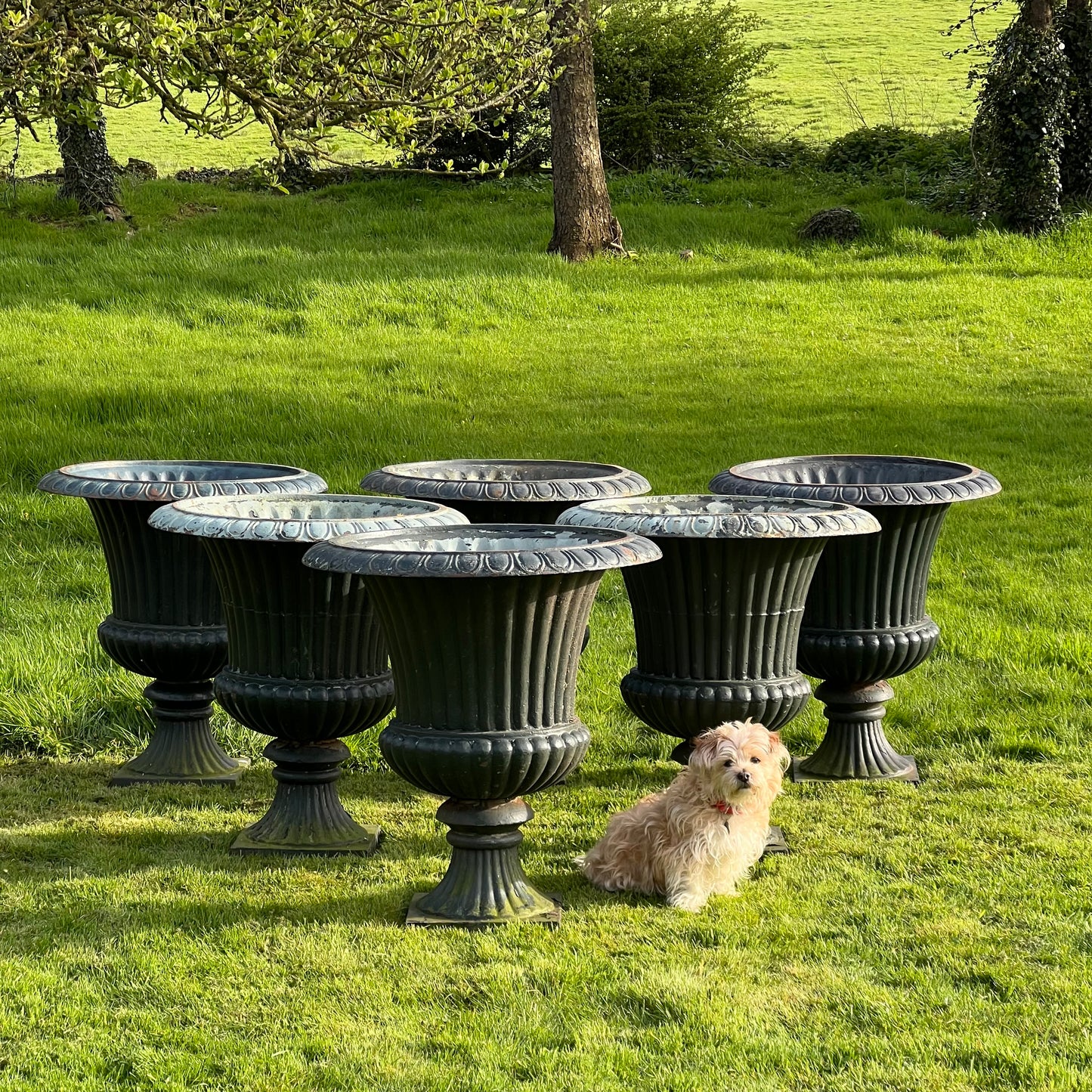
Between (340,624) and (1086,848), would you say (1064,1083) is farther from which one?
(340,624)

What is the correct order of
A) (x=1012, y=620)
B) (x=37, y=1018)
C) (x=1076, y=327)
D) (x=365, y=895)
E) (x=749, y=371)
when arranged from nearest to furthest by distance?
1. (x=37, y=1018)
2. (x=365, y=895)
3. (x=1012, y=620)
4. (x=749, y=371)
5. (x=1076, y=327)

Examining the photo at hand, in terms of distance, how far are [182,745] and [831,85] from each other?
3060 centimetres

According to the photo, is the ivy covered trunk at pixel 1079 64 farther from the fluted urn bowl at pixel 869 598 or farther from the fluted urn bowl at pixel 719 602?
the fluted urn bowl at pixel 719 602

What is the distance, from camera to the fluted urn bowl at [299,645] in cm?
446

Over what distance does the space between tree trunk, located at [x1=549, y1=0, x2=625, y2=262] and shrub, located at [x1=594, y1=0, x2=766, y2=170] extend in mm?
4587

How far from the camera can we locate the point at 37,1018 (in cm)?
360

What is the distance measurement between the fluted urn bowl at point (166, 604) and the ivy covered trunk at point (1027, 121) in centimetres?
1303

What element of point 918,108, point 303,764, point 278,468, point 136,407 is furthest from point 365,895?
point 918,108

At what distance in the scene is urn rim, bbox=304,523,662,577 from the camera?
12.1 ft

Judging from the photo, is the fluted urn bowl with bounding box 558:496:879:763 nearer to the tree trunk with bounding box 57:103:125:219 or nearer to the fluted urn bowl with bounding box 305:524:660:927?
the fluted urn bowl with bounding box 305:524:660:927

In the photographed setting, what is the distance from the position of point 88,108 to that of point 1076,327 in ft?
33.6

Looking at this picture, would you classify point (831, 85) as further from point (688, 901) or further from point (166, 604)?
point (688, 901)

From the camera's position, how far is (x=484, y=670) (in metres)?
3.99

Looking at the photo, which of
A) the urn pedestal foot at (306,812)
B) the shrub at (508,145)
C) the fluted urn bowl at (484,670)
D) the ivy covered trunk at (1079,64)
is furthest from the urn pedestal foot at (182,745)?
the shrub at (508,145)
